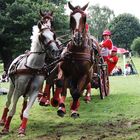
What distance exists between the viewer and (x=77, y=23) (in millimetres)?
8586

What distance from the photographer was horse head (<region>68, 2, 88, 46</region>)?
847cm

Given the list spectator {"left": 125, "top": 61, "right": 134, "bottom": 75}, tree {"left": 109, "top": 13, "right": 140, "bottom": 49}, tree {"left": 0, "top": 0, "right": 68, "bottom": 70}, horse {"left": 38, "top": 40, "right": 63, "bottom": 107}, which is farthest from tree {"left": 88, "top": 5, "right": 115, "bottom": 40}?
horse {"left": 38, "top": 40, "right": 63, "bottom": 107}

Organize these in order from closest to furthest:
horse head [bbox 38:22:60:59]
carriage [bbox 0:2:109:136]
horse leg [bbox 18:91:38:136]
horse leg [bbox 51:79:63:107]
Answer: horse head [bbox 38:22:60:59] → horse leg [bbox 18:91:38:136] → carriage [bbox 0:2:109:136] → horse leg [bbox 51:79:63:107]

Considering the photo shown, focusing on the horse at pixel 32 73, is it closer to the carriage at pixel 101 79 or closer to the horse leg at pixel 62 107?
the horse leg at pixel 62 107

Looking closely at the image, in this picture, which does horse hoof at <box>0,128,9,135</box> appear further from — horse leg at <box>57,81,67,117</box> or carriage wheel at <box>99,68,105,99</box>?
carriage wheel at <box>99,68,105,99</box>

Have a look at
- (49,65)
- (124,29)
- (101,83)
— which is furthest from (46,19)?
(124,29)

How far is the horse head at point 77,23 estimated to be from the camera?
27.8 ft

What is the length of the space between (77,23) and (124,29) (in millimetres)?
69459

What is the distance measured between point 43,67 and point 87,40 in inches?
50.3

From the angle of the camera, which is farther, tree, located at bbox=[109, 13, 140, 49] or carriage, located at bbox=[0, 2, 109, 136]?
tree, located at bbox=[109, 13, 140, 49]

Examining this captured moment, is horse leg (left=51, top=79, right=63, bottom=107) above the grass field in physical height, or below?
above

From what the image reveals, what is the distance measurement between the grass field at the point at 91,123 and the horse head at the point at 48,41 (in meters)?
1.58

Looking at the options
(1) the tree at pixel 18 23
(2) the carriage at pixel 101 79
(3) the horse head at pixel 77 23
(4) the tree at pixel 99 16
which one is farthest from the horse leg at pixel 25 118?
(4) the tree at pixel 99 16

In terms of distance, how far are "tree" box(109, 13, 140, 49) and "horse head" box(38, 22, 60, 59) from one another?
66910mm
